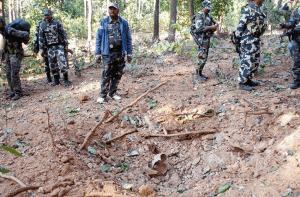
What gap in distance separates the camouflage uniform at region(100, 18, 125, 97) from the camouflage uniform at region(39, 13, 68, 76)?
6.66 feet

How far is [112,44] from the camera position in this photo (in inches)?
175

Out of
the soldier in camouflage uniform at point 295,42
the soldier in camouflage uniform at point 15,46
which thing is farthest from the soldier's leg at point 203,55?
the soldier in camouflage uniform at point 15,46

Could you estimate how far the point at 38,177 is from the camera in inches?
97.9

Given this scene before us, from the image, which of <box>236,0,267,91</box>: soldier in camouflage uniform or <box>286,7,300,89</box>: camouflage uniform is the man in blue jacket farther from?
<box>286,7,300,89</box>: camouflage uniform

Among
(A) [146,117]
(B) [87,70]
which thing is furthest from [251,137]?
(B) [87,70]

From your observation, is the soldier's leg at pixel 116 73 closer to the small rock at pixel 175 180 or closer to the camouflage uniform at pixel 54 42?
the camouflage uniform at pixel 54 42

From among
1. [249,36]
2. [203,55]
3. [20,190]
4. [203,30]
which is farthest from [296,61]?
[20,190]

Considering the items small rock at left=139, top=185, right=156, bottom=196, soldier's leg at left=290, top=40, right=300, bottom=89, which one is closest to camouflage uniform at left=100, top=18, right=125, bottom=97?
small rock at left=139, top=185, right=156, bottom=196

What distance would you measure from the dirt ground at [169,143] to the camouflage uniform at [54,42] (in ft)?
3.61

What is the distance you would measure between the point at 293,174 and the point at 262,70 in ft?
12.8

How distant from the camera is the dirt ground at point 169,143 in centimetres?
247

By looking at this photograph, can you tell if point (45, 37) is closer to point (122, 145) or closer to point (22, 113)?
point (22, 113)

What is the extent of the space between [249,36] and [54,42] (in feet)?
15.3

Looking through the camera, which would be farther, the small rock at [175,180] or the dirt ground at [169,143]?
the small rock at [175,180]
